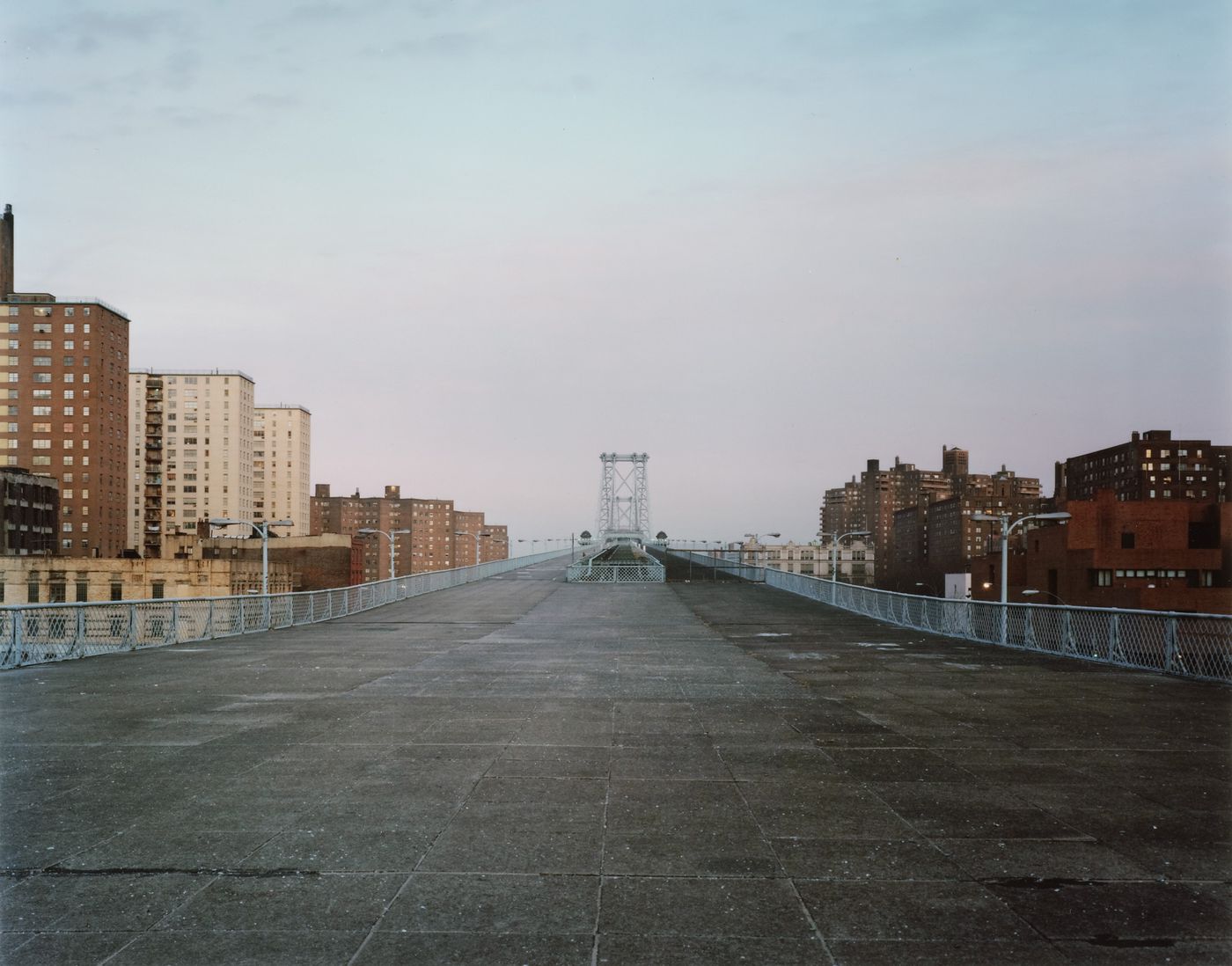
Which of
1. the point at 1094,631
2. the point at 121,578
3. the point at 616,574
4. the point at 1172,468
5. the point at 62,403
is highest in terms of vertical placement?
the point at 62,403

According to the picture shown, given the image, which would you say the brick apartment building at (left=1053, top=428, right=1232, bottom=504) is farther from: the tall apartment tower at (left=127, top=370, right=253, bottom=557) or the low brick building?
the tall apartment tower at (left=127, top=370, right=253, bottom=557)

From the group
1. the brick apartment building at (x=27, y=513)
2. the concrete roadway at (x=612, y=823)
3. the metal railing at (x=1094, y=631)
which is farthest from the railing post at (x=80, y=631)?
the brick apartment building at (x=27, y=513)


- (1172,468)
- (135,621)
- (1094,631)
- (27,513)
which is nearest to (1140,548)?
(1094,631)

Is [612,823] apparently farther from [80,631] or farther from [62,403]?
[62,403]

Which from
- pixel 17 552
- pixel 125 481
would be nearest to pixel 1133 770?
pixel 17 552

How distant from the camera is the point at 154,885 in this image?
5797 millimetres

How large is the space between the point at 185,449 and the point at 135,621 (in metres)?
189

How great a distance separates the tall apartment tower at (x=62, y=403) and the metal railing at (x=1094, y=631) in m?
150

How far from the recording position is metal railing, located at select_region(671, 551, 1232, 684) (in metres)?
16.7

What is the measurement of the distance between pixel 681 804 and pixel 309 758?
4.15 m

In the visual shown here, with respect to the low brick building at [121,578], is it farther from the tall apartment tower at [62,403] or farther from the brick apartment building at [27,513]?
the tall apartment tower at [62,403]

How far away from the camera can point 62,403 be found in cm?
14688

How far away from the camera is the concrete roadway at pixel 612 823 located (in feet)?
16.8

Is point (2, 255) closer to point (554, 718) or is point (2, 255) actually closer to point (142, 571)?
point (142, 571)
